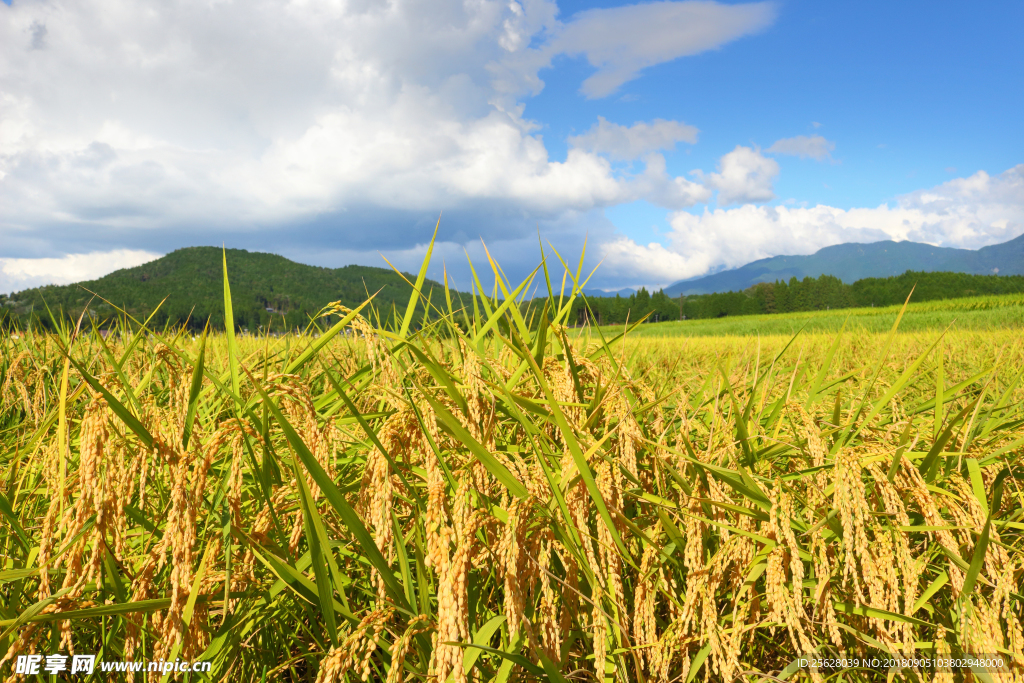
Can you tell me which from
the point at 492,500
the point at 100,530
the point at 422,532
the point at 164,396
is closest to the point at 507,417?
the point at 492,500

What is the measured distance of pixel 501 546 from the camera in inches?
46.2

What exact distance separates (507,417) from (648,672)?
0.90 metres

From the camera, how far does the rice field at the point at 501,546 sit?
110cm

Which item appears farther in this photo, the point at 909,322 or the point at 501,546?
the point at 909,322

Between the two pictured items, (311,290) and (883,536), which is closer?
(883,536)

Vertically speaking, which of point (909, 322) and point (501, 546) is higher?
point (501, 546)

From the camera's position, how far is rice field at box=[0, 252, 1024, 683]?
43.2 inches

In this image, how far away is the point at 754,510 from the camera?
4.53 ft

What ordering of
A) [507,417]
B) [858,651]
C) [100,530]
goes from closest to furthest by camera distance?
[100,530] < [858,651] < [507,417]

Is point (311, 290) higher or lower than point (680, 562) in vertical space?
higher

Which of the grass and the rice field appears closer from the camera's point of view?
the rice field

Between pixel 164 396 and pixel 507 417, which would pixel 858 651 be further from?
pixel 164 396

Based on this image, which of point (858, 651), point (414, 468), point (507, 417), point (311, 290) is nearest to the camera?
point (858, 651)

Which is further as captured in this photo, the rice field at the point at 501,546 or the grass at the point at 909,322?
the grass at the point at 909,322
